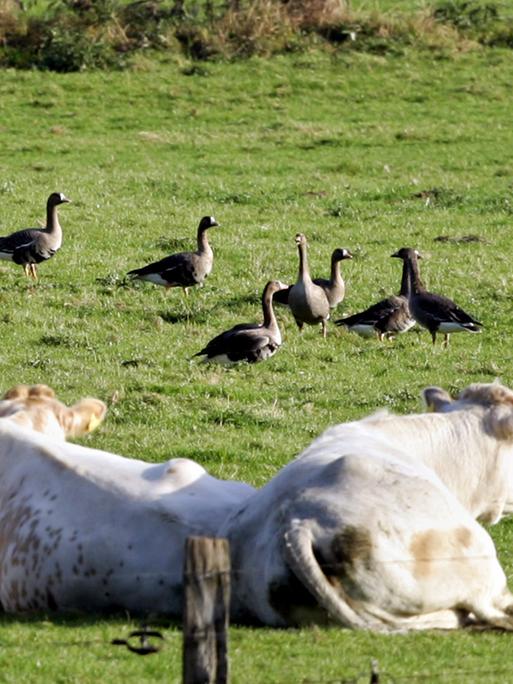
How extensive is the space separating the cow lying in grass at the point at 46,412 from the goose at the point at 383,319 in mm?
8160

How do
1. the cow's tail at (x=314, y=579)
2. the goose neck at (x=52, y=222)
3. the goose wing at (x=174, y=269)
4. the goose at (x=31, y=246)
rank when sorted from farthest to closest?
1. the goose neck at (x=52, y=222)
2. the goose at (x=31, y=246)
3. the goose wing at (x=174, y=269)
4. the cow's tail at (x=314, y=579)

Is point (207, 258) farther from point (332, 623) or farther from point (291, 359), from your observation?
point (332, 623)

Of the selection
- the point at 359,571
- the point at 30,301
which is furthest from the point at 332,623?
the point at 30,301

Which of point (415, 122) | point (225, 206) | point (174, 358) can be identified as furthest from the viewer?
point (415, 122)

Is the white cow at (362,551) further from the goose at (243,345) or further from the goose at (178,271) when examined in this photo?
the goose at (178,271)

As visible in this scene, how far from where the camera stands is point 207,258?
64.2 feet

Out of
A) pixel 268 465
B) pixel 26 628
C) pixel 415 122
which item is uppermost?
pixel 26 628

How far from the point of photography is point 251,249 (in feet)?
70.5

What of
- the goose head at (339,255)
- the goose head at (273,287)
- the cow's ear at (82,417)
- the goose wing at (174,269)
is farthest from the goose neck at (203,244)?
the cow's ear at (82,417)

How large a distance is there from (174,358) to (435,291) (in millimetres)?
4914

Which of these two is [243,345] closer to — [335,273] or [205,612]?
[335,273]

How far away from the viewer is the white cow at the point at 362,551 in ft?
22.6

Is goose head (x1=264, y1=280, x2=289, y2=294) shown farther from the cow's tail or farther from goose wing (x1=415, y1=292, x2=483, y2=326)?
the cow's tail

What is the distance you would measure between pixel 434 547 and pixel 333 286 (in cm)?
1182
